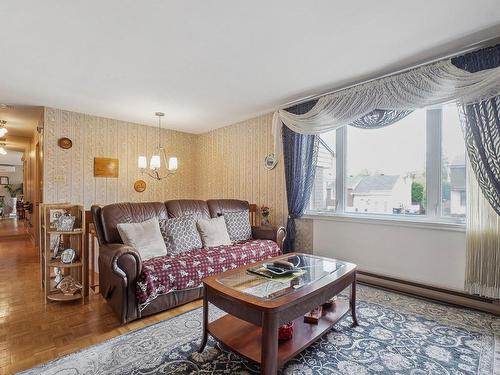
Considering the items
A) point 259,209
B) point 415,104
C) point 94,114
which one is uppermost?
point 94,114

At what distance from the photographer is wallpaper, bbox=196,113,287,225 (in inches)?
160

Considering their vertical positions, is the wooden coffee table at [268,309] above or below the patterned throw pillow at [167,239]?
below

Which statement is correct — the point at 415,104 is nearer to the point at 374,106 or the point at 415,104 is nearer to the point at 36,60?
the point at 374,106

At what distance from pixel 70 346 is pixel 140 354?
57cm

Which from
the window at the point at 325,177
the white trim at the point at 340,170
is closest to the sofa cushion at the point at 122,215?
the window at the point at 325,177

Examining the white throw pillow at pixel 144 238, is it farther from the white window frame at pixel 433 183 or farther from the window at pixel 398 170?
the white window frame at pixel 433 183

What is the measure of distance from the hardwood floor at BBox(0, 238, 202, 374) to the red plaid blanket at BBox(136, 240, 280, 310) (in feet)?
0.83

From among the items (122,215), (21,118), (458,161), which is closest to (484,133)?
(458,161)

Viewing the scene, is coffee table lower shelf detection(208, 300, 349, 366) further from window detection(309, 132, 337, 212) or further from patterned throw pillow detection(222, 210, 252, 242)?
window detection(309, 132, 337, 212)

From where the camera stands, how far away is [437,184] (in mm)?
2742

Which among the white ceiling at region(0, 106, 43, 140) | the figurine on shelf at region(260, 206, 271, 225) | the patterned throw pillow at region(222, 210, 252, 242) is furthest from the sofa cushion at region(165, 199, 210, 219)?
the white ceiling at region(0, 106, 43, 140)

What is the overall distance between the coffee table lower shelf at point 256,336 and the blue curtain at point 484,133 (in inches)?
65.2

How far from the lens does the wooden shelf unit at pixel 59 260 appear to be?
2.71 metres

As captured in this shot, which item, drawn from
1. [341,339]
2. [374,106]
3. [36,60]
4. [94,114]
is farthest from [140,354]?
[94,114]
